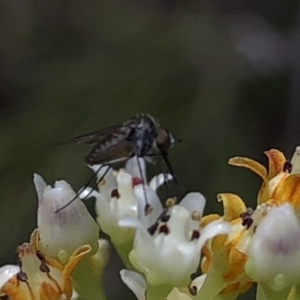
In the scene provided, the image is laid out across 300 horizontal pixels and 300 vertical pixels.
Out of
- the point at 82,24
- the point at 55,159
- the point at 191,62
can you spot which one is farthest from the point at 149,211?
the point at 82,24

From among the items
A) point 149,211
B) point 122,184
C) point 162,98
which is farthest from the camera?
point 162,98

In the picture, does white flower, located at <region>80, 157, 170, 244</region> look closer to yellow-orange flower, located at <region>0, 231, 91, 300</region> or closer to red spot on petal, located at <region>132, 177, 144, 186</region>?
red spot on petal, located at <region>132, 177, 144, 186</region>

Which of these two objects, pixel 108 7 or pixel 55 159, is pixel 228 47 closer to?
pixel 108 7

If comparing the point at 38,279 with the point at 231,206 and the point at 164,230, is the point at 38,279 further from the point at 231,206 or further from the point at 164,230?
the point at 231,206

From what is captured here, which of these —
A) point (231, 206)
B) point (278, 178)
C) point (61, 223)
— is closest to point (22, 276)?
point (61, 223)

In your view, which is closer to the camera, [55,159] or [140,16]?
[55,159]

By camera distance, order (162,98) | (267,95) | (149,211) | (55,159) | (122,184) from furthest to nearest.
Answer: (267,95), (162,98), (55,159), (122,184), (149,211)

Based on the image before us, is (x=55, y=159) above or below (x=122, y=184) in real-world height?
below
